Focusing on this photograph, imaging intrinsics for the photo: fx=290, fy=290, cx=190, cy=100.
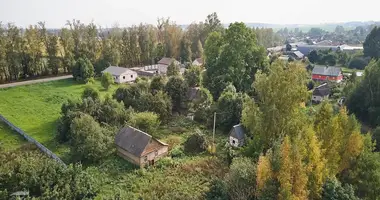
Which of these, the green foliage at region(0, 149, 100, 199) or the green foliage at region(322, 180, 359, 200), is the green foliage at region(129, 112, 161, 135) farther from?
the green foliage at region(322, 180, 359, 200)

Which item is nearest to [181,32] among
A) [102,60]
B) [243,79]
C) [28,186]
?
[102,60]

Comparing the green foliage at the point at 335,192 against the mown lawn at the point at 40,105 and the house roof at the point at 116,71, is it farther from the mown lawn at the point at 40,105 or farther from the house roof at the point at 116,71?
the house roof at the point at 116,71

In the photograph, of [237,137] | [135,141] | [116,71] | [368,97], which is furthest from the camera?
[116,71]

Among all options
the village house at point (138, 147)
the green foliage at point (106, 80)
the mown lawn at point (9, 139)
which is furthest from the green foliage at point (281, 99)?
the green foliage at point (106, 80)

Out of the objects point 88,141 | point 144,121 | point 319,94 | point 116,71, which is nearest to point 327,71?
point 319,94

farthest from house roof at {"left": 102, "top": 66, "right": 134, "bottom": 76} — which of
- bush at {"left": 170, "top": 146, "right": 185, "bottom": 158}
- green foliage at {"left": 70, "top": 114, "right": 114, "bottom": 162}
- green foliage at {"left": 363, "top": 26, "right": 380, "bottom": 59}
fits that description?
green foliage at {"left": 363, "top": 26, "right": 380, "bottom": 59}

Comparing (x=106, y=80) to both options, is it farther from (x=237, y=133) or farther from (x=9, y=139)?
(x=237, y=133)
